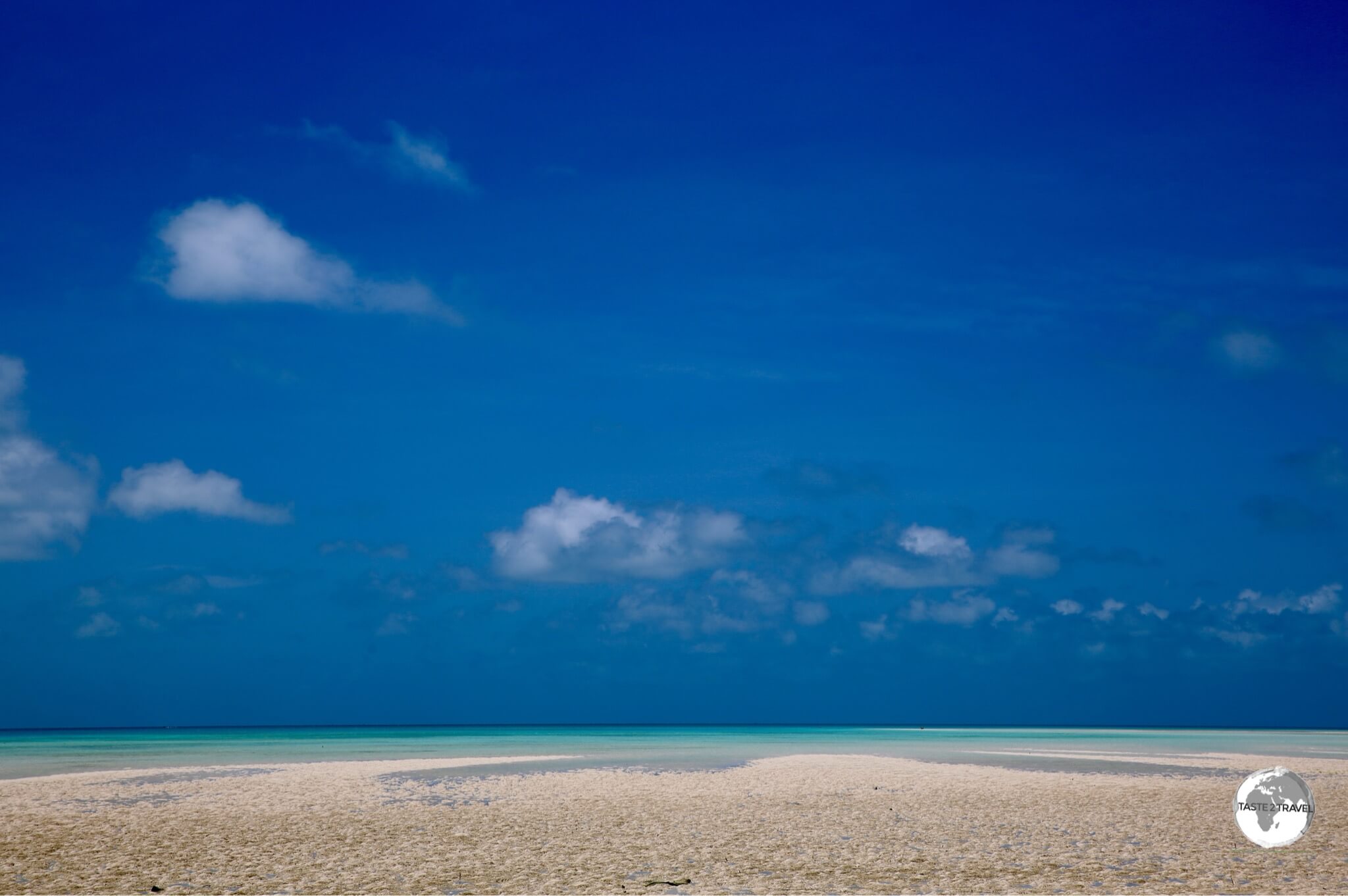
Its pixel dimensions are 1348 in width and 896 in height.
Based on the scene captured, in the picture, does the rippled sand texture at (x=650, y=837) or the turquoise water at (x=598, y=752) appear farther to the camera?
the turquoise water at (x=598, y=752)

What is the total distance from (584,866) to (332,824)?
7641mm

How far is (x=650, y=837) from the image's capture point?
19.0m

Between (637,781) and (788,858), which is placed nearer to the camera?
(788,858)

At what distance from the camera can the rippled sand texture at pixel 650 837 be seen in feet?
48.3

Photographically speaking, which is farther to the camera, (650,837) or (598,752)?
(598,752)

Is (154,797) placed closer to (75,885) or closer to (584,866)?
(75,885)

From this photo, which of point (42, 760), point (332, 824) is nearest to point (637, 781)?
point (332, 824)

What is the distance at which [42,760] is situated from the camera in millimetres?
48281

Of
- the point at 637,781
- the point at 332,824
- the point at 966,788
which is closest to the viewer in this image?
the point at 332,824

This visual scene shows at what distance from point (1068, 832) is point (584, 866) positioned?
10101 mm

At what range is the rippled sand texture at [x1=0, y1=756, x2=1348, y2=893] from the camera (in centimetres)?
1471

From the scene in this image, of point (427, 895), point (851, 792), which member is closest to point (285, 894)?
point (427, 895)

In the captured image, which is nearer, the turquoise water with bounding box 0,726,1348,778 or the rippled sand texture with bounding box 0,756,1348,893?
the rippled sand texture with bounding box 0,756,1348,893

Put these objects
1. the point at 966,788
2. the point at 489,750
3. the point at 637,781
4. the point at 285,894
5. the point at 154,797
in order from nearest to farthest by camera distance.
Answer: the point at 285,894
the point at 154,797
the point at 966,788
the point at 637,781
the point at 489,750
